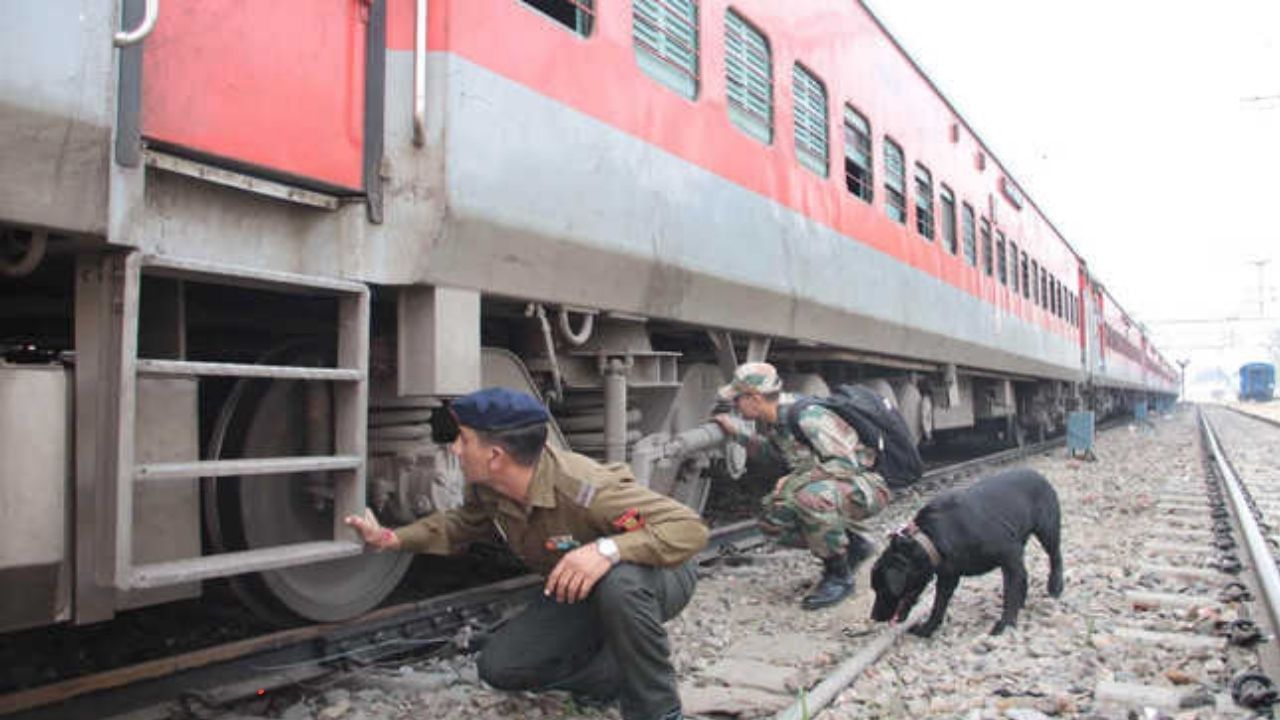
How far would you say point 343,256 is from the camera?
3055 mm

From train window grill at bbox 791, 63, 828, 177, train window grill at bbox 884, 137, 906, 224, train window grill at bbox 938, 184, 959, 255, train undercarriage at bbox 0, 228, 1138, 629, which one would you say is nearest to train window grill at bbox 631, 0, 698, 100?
train undercarriage at bbox 0, 228, 1138, 629

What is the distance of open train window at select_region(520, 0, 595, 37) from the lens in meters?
4.09

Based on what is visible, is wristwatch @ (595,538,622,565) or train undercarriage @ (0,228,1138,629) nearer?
train undercarriage @ (0,228,1138,629)

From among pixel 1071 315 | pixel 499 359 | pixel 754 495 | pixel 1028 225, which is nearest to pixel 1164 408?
pixel 1071 315

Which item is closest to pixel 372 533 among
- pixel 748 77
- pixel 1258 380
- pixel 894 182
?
pixel 748 77

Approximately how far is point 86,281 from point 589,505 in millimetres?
1452

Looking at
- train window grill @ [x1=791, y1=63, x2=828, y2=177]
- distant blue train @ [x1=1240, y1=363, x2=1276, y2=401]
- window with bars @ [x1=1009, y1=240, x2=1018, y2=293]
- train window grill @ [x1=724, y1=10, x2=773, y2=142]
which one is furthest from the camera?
distant blue train @ [x1=1240, y1=363, x2=1276, y2=401]

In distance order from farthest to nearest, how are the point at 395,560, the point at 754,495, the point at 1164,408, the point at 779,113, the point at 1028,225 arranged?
the point at 1164,408, the point at 1028,225, the point at 754,495, the point at 779,113, the point at 395,560

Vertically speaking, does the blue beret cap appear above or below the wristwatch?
above

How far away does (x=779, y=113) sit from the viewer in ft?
19.1

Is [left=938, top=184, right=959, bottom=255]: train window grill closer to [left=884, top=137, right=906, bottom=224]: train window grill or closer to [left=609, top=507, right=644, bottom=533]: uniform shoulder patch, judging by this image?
[left=884, top=137, right=906, bottom=224]: train window grill

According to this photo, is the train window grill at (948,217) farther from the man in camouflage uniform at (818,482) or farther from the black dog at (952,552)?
the black dog at (952,552)

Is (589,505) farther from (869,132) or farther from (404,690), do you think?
(869,132)

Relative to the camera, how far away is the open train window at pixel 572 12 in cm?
409
